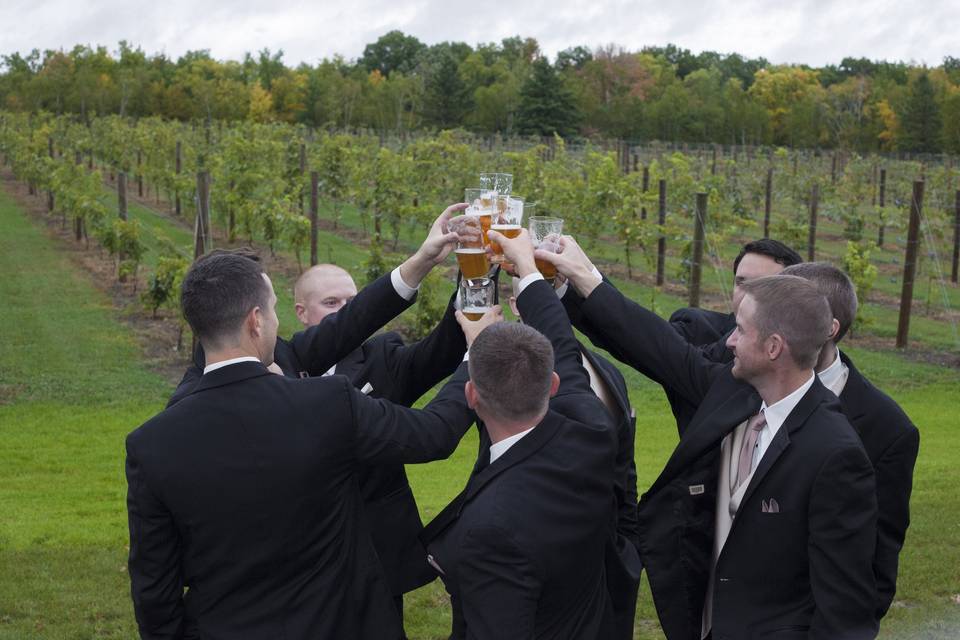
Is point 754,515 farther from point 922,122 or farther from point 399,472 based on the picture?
point 922,122

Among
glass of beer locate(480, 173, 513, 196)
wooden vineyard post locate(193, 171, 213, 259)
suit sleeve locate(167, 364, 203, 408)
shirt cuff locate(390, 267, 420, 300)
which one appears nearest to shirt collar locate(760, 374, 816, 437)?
glass of beer locate(480, 173, 513, 196)

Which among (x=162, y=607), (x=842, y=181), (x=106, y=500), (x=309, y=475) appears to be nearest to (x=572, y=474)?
(x=309, y=475)

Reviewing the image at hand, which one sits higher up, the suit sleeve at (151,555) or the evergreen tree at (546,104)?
the evergreen tree at (546,104)

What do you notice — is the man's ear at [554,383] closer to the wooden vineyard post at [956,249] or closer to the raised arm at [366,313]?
the raised arm at [366,313]

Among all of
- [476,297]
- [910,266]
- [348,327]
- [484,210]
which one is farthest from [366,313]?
[910,266]

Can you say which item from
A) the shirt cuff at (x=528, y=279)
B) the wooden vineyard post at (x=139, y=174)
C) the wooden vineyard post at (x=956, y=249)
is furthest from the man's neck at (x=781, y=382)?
the wooden vineyard post at (x=139, y=174)

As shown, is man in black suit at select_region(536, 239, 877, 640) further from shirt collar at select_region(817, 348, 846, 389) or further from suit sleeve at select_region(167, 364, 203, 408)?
suit sleeve at select_region(167, 364, 203, 408)

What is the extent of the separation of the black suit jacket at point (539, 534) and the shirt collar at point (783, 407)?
534 millimetres

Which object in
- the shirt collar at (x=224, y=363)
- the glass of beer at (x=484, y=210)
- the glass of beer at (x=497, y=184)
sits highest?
the glass of beer at (x=497, y=184)

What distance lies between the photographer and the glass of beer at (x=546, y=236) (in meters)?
3.58

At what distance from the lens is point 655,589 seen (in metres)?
3.52

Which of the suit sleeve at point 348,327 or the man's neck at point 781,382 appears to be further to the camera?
the suit sleeve at point 348,327

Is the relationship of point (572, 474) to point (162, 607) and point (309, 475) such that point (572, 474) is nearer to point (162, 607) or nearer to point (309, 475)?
point (309, 475)

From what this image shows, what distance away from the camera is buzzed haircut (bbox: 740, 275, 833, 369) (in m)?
3.13
